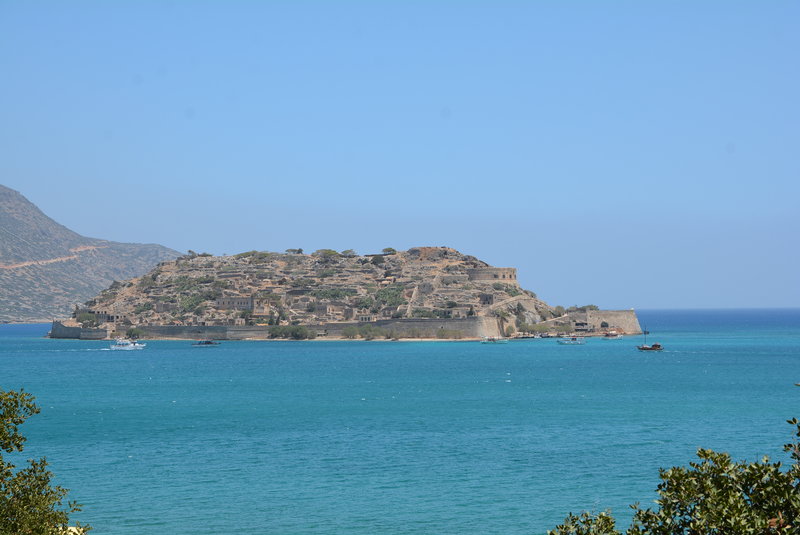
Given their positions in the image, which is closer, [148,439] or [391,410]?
[148,439]

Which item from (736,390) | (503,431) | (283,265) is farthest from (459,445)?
(283,265)

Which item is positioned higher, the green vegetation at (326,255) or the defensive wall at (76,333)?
the green vegetation at (326,255)

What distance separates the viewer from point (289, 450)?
35.6 meters

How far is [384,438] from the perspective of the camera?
3831 cm

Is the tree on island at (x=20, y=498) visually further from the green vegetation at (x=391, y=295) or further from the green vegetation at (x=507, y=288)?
the green vegetation at (x=507, y=288)

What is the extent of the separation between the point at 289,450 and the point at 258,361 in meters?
54.2

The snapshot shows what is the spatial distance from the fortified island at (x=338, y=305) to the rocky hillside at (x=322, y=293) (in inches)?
5.6

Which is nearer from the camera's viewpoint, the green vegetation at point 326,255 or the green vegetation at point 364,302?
the green vegetation at point 364,302

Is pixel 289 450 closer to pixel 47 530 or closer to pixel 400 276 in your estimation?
pixel 47 530

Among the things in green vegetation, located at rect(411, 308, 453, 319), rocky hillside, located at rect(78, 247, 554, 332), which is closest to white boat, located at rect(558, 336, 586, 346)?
rocky hillside, located at rect(78, 247, 554, 332)

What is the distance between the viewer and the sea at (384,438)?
26016 millimetres

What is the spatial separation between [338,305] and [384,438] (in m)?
95.2

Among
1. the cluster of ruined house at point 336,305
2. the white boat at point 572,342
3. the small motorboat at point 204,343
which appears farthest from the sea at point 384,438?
the cluster of ruined house at point 336,305

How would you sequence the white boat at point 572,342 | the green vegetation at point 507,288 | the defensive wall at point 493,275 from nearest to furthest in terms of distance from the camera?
the white boat at point 572,342 → the green vegetation at point 507,288 → the defensive wall at point 493,275
